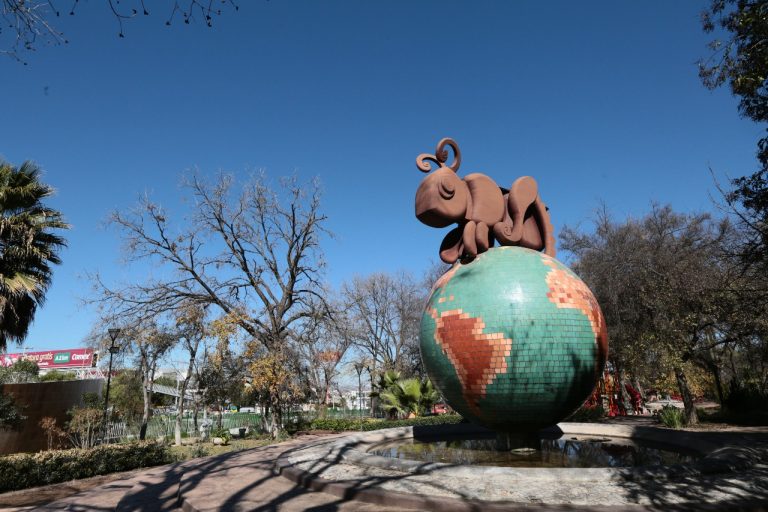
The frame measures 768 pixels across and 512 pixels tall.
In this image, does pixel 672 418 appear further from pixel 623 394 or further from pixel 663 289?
pixel 623 394

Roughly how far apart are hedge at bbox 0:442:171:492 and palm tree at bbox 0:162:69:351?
444 centimetres

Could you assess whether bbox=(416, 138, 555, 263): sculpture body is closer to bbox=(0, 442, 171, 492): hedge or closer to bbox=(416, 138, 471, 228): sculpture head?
bbox=(416, 138, 471, 228): sculpture head

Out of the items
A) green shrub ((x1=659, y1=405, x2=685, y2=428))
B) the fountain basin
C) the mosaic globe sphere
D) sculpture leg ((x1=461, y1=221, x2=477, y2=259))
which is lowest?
green shrub ((x1=659, y1=405, x2=685, y2=428))

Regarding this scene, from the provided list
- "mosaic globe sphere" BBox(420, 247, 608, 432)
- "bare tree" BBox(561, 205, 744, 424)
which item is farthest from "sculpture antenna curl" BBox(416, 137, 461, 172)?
"bare tree" BBox(561, 205, 744, 424)

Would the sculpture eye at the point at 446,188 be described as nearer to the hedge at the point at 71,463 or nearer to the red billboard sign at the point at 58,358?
the hedge at the point at 71,463

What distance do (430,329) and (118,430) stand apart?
22479 mm

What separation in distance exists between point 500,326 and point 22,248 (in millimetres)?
15100

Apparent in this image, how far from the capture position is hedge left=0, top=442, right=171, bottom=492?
1092 cm

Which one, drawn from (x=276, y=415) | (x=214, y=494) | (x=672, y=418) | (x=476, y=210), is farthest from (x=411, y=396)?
(x=214, y=494)

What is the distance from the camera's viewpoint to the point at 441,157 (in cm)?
873

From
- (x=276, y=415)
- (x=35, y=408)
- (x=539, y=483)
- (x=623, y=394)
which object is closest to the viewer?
(x=539, y=483)

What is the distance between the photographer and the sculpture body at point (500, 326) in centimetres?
704

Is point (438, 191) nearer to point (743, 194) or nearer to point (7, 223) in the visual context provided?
point (743, 194)

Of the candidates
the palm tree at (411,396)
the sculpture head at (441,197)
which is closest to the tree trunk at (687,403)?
the palm tree at (411,396)
